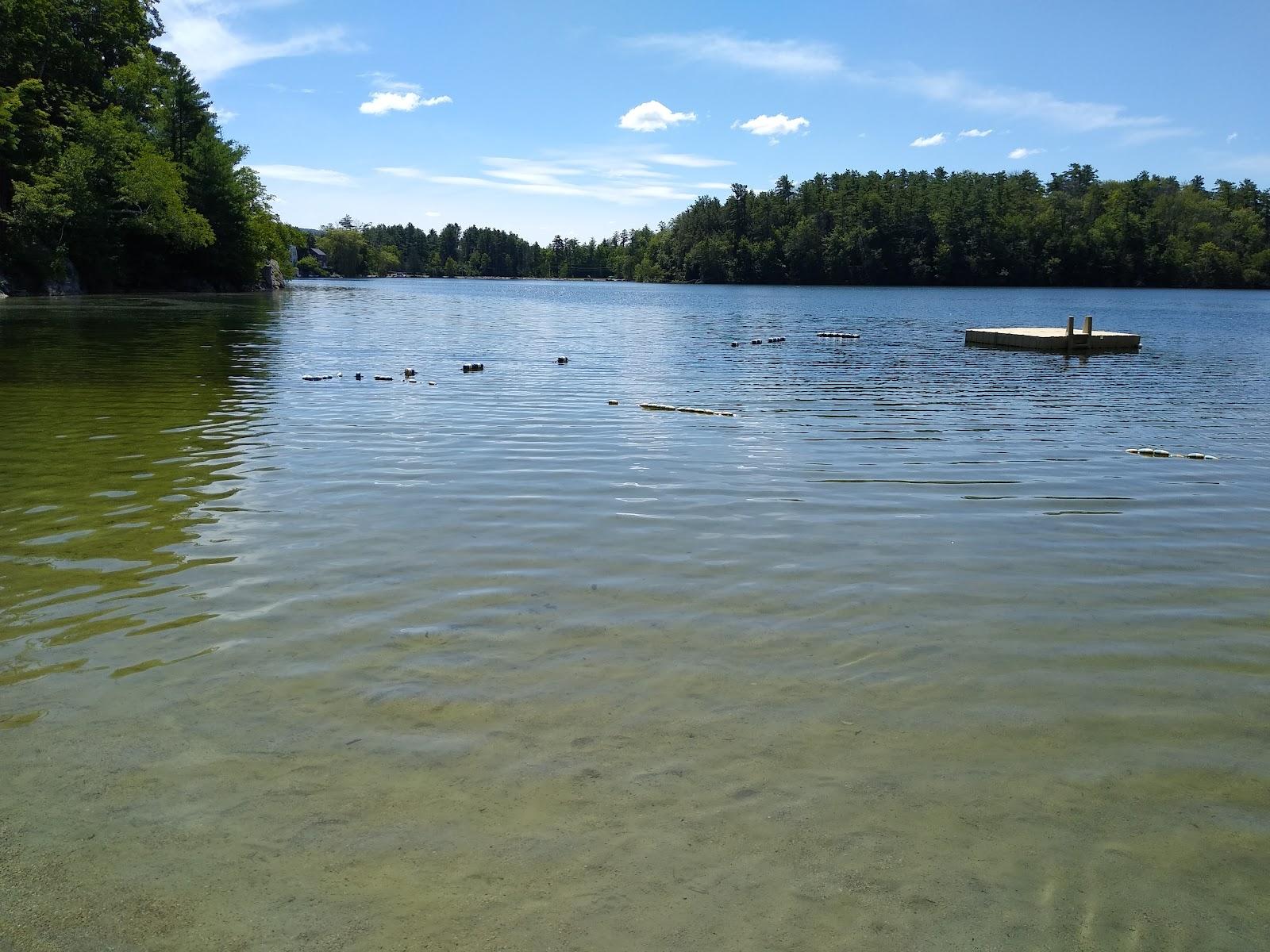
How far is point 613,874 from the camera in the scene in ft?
13.3

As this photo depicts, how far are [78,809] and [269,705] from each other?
1.23 meters

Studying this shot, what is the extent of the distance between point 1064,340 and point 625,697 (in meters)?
37.6

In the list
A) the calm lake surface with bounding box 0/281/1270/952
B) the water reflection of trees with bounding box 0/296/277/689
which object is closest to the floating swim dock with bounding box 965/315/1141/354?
the calm lake surface with bounding box 0/281/1270/952

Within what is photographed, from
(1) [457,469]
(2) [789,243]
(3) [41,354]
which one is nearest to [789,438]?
(1) [457,469]

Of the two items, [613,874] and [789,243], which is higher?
[789,243]

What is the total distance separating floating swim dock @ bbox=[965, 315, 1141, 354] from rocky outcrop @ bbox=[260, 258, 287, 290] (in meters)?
73.2

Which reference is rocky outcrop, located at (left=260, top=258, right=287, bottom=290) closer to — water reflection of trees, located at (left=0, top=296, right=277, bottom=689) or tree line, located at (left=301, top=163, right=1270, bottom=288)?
water reflection of trees, located at (left=0, top=296, right=277, bottom=689)

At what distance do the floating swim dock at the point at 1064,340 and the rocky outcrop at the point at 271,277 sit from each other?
73.2 metres

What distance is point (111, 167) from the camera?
223 ft

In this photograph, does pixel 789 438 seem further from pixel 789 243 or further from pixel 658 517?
pixel 789 243

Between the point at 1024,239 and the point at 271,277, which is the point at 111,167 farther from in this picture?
the point at 1024,239

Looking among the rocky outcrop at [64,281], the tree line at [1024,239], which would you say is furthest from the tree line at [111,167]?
the tree line at [1024,239]

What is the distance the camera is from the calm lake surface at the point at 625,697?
12.8 ft

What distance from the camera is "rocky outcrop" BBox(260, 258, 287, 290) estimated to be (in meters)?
90.5
